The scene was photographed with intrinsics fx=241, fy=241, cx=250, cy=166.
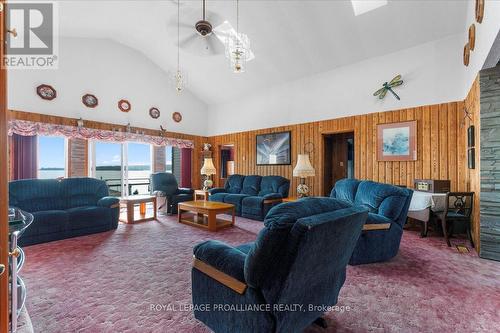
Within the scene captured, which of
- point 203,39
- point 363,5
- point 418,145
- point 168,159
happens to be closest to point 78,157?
point 168,159

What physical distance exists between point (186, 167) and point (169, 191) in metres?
A: 1.89

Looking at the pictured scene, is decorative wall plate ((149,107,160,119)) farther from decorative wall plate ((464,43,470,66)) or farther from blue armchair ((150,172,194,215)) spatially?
decorative wall plate ((464,43,470,66))

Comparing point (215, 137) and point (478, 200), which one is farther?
point (215, 137)

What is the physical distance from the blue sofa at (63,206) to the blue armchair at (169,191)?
1426 mm

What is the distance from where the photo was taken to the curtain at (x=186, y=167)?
7.79 metres

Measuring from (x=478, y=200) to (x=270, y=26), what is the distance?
428cm

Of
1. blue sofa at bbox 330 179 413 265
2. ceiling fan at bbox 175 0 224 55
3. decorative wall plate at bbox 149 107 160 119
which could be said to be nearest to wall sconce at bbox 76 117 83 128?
decorative wall plate at bbox 149 107 160 119

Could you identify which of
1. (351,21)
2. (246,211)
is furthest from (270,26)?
(246,211)

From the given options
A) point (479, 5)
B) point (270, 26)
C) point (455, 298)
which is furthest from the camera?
point (270, 26)

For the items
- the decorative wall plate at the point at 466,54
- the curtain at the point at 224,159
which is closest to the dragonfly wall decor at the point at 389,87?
the decorative wall plate at the point at 466,54

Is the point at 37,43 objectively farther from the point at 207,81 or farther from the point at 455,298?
the point at 455,298

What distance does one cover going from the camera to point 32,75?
498cm

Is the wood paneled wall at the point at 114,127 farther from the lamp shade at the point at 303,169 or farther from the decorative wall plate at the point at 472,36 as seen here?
the decorative wall plate at the point at 472,36

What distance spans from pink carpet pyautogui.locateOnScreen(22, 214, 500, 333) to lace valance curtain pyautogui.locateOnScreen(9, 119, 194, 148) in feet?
9.07
